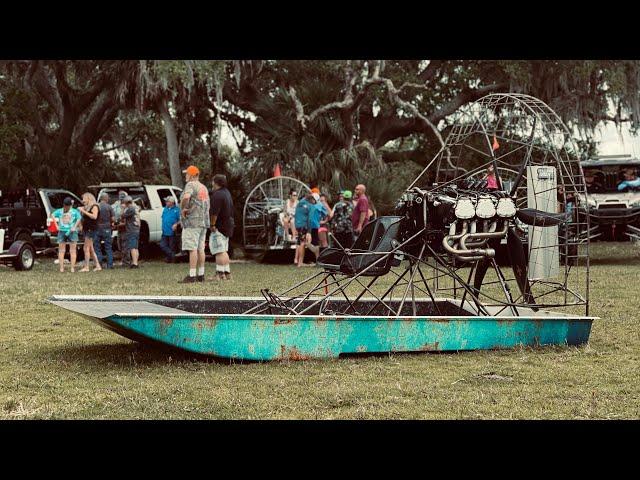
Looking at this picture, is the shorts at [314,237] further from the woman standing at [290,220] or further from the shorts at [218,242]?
the shorts at [218,242]

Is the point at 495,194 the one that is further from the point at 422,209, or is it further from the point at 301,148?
the point at 301,148

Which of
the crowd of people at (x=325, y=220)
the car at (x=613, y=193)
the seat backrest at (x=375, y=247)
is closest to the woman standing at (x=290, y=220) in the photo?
the crowd of people at (x=325, y=220)

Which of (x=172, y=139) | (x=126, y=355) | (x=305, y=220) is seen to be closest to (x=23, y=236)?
(x=172, y=139)

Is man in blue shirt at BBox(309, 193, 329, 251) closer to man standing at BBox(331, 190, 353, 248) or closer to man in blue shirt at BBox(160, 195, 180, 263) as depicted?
man standing at BBox(331, 190, 353, 248)

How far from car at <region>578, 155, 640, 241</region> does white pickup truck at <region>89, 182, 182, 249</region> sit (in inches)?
401

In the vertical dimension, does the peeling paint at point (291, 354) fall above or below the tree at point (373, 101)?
below

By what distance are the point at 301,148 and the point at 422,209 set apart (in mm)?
15676

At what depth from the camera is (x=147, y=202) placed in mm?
24219

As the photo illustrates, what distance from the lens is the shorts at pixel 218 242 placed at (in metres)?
15.9

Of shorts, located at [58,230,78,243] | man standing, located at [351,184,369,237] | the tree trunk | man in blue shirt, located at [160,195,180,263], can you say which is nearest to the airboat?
man standing, located at [351,184,369,237]

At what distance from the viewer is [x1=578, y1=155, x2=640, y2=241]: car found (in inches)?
764

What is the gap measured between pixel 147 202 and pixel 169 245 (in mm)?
2438

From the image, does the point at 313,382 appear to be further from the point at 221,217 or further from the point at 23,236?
the point at 23,236

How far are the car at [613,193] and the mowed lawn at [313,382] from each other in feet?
30.5
